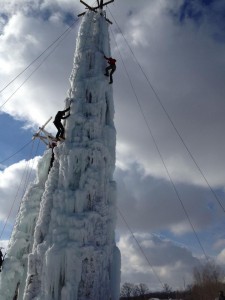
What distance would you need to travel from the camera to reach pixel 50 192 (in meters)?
14.4

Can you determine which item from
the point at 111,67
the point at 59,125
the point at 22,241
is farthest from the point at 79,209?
the point at 111,67

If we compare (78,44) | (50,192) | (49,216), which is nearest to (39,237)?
(49,216)

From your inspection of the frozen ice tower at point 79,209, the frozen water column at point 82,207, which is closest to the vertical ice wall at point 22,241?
the frozen ice tower at point 79,209

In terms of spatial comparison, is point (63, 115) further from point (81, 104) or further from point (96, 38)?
point (96, 38)

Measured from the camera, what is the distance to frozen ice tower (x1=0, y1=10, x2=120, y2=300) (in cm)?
1257

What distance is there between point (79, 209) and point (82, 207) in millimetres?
156

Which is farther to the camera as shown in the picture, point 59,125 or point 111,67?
point 111,67

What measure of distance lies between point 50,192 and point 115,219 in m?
3.03

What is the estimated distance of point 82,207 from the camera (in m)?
13.9

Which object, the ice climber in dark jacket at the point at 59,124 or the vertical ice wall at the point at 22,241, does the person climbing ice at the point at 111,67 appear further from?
the vertical ice wall at the point at 22,241

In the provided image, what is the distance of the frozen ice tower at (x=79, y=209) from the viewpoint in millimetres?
12570

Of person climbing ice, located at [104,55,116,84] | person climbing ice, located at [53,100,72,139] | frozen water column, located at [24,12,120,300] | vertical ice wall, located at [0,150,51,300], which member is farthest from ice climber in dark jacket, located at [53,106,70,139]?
vertical ice wall, located at [0,150,51,300]

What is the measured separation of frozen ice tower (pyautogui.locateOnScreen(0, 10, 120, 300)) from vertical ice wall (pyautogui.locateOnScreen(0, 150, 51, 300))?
47 millimetres

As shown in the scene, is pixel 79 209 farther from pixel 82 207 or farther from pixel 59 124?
pixel 59 124
